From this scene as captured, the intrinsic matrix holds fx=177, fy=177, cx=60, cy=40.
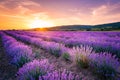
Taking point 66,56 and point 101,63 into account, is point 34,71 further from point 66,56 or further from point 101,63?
point 66,56

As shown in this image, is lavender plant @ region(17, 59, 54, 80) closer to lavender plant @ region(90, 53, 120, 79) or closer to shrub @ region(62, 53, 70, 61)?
lavender plant @ region(90, 53, 120, 79)

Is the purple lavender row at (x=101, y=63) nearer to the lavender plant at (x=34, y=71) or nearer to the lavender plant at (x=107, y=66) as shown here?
the lavender plant at (x=107, y=66)

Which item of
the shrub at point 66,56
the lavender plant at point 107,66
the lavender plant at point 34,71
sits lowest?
the shrub at point 66,56

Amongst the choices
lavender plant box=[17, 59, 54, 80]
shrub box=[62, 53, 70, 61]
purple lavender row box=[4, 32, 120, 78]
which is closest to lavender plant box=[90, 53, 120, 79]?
purple lavender row box=[4, 32, 120, 78]

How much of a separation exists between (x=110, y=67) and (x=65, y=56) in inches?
109

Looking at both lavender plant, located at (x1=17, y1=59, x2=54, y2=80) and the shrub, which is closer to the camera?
lavender plant, located at (x1=17, y1=59, x2=54, y2=80)

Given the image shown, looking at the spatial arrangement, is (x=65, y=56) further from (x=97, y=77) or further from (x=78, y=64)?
(x=97, y=77)

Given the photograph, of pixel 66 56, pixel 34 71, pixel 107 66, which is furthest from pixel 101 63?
pixel 66 56

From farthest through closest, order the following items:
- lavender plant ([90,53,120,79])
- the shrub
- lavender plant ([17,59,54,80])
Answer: the shrub, lavender plant ([90,53,120,79]), lavender plant ([17,59,54,80])

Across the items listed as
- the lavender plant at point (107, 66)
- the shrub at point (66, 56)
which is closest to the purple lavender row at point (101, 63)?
the lavender plant at point (107, 66)

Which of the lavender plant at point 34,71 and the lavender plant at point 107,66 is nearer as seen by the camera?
the lavender plant at point 34,71

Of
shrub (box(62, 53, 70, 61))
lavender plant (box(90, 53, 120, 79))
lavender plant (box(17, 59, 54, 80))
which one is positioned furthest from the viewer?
shrub (box(62, 53, 70, 61))

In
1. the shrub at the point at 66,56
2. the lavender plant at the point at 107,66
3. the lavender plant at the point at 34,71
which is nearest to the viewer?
the lavender plant at the point at 34,71

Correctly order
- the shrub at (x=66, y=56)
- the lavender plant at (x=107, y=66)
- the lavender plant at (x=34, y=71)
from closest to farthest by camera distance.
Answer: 1. the lavender plant at (x=34, y=71)
2. the lavender plant at (x=107, y=66)
3. the shrub at (x=66, y=56)
